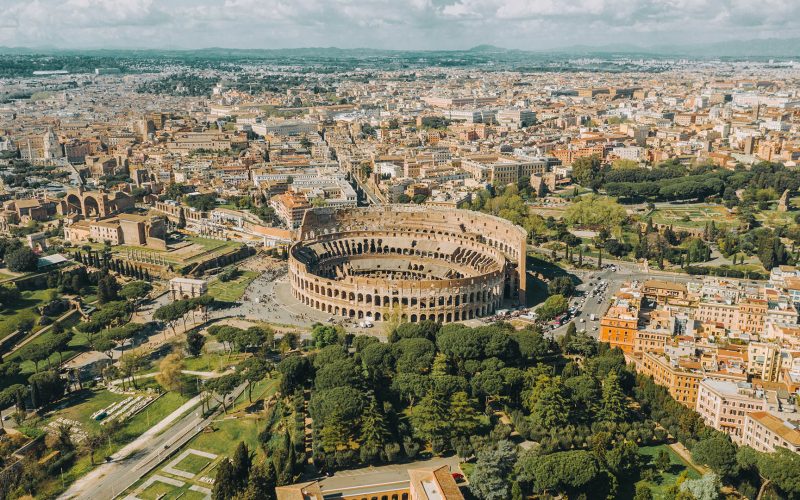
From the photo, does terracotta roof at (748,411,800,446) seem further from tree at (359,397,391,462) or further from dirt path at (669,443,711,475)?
tree at (359,397,391,462)

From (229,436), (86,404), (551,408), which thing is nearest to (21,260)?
(86,404)

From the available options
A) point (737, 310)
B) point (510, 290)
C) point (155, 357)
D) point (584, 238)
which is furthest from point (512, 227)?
point (155, 357)

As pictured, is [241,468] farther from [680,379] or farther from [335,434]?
[680,379]

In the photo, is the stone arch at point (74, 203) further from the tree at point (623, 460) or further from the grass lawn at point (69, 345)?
the tree at point (623, 460)

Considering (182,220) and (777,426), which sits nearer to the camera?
(777,426)

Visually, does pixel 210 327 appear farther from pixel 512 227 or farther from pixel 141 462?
pixel 512 227

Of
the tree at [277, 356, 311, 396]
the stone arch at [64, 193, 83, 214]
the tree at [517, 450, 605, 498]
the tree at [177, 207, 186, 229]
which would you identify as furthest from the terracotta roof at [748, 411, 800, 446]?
the stone arch at [64, 193, 83, 214]
